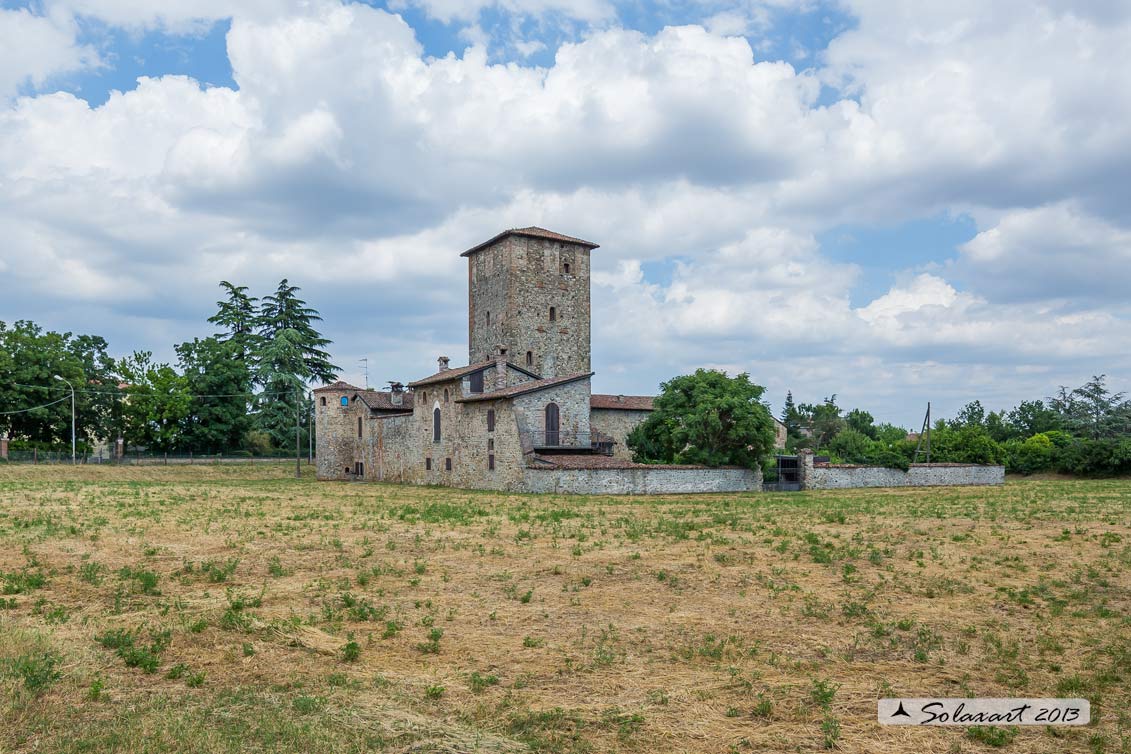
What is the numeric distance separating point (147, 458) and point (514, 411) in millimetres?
37402

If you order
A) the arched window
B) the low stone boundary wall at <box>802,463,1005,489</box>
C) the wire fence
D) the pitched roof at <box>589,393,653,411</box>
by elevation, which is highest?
the pitched roof at <box>589,393,653,411</box>

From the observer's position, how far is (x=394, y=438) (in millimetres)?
51062

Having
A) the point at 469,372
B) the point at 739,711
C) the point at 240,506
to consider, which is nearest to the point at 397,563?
the point at 739,711

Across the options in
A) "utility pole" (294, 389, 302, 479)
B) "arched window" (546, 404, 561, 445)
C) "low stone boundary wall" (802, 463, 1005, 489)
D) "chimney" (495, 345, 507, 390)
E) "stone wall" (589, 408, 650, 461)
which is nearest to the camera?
"arched window" (546, 404, 561, 445)

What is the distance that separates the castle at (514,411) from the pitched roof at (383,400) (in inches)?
3.3

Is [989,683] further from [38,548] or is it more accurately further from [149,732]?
[38,548]

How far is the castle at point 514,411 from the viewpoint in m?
38.6

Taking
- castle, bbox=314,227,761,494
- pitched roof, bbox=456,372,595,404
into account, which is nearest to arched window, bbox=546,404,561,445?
castle, bbox=314,227,761,494

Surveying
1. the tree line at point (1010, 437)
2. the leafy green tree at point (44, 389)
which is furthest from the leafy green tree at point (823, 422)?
the leafy green tree at point (44, 389)

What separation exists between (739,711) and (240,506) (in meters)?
23.8

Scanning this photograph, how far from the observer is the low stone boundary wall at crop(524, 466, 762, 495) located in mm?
36031

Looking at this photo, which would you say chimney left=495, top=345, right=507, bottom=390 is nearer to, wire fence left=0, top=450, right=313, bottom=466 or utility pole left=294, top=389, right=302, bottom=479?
utility pole left=294, top=389, right=302, bottom=479

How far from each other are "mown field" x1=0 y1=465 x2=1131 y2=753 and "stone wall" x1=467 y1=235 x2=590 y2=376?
34.7m

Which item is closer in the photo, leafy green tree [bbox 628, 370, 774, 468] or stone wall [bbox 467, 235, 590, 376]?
leafy green tree [bbox 628, 370, 774, 468]
